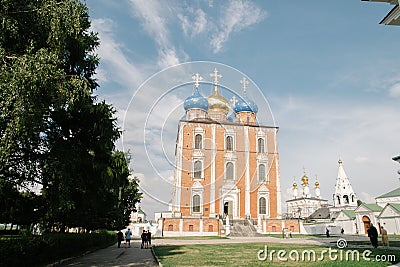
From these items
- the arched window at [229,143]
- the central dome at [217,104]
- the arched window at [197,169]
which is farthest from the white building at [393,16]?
the central dome at [217,104]

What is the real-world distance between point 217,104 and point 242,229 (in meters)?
18.4

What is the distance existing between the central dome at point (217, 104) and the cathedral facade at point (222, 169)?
27.1 inches

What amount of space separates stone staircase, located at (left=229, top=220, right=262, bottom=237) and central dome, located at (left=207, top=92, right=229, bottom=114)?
53.6 ft

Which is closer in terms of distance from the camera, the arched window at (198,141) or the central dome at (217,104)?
the arched window at (198,141)

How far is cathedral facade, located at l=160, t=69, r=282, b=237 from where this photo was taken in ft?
129

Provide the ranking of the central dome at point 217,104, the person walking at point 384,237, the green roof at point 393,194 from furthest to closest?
A: the green roof at point 393,194 < the central dome at point 217,104 < the person walking at point 384,237

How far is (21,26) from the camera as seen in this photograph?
30.9 ft

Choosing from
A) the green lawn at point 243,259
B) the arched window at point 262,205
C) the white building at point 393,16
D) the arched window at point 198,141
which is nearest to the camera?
the white building at point 393,16

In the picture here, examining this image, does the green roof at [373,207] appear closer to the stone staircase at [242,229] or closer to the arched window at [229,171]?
the stone staircase at [242,229]

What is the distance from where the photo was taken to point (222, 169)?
40.8 metres

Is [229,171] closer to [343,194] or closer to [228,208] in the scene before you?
[228,208]

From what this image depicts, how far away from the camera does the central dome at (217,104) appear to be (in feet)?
150

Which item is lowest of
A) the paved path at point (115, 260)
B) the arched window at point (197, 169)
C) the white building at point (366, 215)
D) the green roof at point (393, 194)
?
the paved path at point (115, 260)

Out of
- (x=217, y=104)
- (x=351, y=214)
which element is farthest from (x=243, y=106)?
(x=351, y=214)
